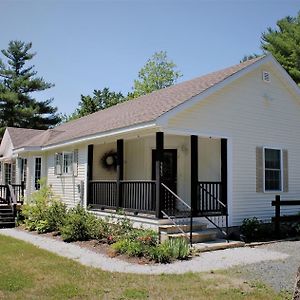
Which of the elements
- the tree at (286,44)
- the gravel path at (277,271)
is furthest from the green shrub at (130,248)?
the tree at (286,44)

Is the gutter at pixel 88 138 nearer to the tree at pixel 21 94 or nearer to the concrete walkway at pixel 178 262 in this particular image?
the concrete walkway at pixel 178 262

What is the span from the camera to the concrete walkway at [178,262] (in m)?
8.14

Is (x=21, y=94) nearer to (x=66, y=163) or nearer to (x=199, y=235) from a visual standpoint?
(x=66, y=163)

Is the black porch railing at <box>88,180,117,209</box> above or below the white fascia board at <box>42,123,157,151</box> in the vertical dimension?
below

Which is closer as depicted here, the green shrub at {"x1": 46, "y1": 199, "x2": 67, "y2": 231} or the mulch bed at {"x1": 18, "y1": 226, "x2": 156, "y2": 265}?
the mulch bed at {"x1": 18, "y1": 226, "x2": 156, "y2": 265}

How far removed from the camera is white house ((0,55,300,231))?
11.7m

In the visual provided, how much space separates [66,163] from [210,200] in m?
7.30

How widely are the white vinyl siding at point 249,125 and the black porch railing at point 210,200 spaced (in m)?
0.47

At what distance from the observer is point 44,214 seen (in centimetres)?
1437

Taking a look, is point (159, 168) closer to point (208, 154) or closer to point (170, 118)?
point (170, 118)

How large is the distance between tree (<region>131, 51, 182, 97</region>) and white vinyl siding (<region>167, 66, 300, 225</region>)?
33.1 meters

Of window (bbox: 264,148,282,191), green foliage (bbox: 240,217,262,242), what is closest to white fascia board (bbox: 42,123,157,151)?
green foliage (bbox: 240,217,262,242)

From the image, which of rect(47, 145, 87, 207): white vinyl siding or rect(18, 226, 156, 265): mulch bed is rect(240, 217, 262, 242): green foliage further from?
rect(47, 145, 87, 207): white vinyl siding

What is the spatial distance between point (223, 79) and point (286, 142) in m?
3.94
